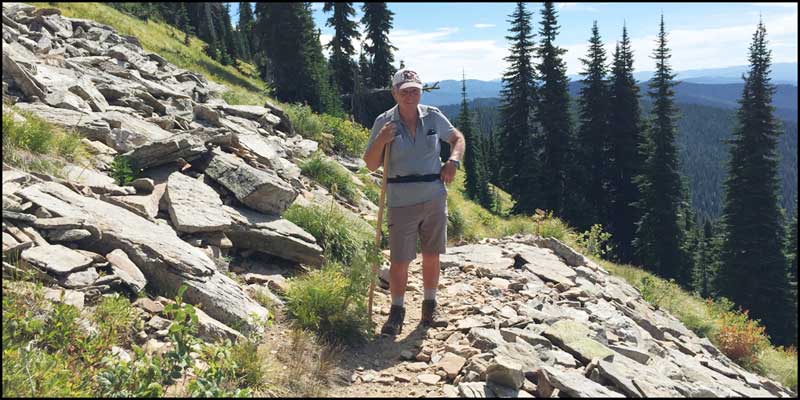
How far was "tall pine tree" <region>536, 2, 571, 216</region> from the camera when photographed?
123ft

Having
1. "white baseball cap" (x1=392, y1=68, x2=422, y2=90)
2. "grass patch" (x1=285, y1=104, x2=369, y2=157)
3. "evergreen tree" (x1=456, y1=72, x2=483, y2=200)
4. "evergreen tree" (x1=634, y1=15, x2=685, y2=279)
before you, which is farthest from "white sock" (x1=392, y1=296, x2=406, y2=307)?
"evergreen tree" (x1=456, y1=72, x2=483, y2=200)

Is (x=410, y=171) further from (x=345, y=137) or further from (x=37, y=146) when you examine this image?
(x=345, y=137)

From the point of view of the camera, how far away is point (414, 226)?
5.79 metres

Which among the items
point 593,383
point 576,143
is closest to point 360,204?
point 593,383

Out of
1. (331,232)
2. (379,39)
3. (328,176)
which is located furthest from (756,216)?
(331,232)

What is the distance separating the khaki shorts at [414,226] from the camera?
18.9 feet

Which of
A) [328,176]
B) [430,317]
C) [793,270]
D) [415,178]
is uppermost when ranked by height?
[415,178]

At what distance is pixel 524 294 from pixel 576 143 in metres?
34.1

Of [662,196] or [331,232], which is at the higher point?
[331,232]

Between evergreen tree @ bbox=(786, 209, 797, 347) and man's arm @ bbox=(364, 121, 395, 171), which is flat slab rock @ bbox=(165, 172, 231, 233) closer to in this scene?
man's arm @ bbox=(364, 121, 395, 171)

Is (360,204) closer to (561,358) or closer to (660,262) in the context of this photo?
(561,358)

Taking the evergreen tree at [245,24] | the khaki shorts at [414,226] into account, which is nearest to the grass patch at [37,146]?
the khaki shorts at [414,226]

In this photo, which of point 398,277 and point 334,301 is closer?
point 334,301

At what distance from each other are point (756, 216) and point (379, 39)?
27.0 metres
